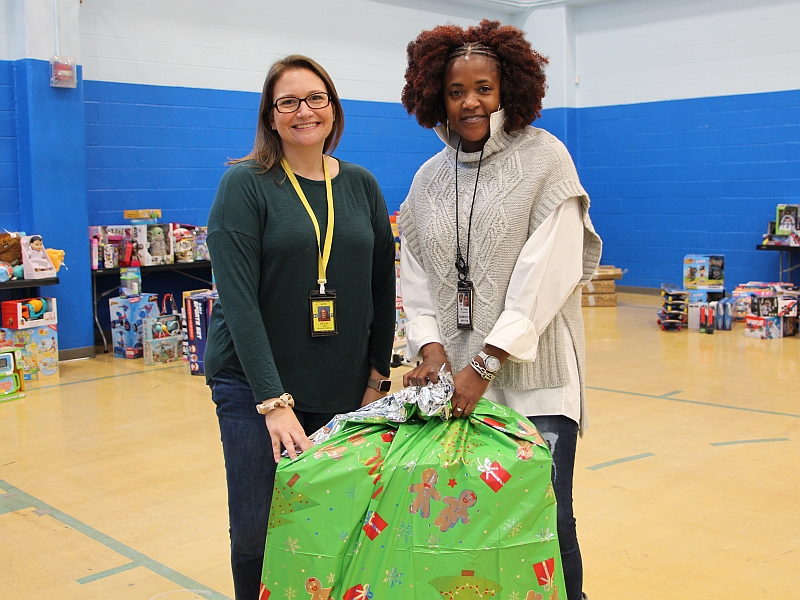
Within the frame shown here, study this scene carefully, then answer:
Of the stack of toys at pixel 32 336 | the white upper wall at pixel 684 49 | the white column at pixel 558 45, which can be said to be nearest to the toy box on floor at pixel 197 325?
the stack of toys at pixel 32 336

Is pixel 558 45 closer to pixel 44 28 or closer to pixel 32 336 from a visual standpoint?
pixel 44 28

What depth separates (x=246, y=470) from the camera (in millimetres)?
2004

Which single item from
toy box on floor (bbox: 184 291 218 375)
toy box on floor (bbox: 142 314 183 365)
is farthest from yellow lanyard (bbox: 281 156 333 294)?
toy box on floor (bbox: 142 314 183 365)

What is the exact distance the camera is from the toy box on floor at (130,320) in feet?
23.5

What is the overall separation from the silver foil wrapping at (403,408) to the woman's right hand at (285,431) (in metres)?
0.03

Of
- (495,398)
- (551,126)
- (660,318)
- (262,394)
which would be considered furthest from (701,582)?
(551,126)

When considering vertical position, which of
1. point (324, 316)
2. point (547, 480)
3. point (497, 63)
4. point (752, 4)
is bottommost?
point (547, 480)

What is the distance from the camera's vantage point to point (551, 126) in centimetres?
1123

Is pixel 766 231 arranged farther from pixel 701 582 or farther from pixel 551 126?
pixel 701 582

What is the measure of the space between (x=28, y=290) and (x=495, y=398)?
579cm

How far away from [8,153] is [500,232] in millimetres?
6022

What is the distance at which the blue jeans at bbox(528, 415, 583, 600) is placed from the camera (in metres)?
2.02

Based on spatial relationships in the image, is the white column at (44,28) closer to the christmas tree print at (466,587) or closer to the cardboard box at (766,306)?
the cardboard box at (766,306)

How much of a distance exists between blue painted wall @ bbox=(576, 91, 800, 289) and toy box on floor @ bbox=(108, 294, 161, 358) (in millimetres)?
5863
